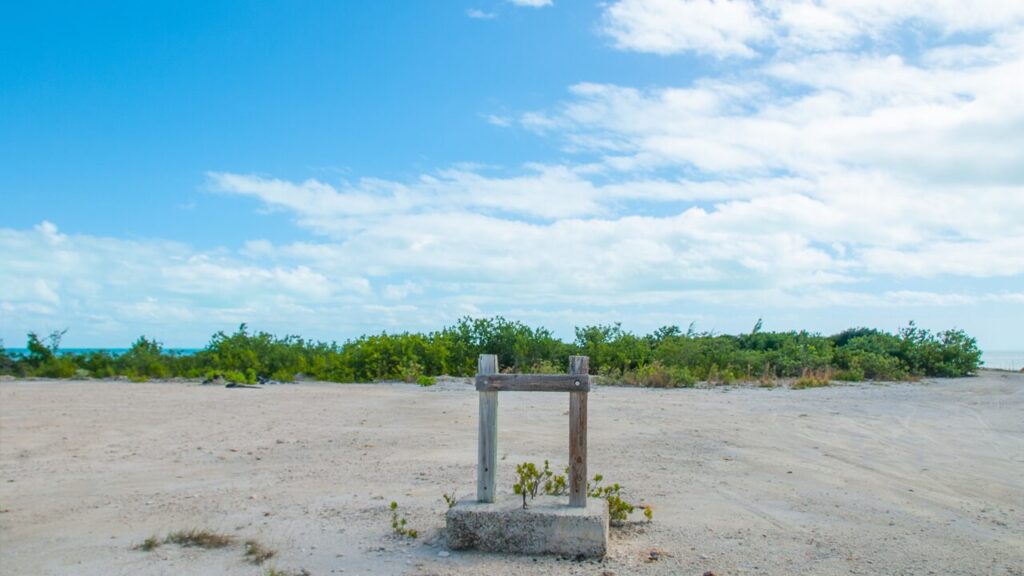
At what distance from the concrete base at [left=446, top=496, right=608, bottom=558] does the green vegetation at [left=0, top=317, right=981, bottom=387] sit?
12.5 metres

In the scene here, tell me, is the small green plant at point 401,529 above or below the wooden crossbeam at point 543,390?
below

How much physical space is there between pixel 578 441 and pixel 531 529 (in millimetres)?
751

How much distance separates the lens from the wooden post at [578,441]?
6.57 metres

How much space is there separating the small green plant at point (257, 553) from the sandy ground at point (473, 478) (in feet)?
0.34

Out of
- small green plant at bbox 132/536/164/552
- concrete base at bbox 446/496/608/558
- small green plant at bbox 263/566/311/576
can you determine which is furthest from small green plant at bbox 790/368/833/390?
small green plant at bbox 132/536/164/552

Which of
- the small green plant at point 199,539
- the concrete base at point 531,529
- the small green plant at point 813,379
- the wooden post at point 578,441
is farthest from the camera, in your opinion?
the small green plant at point 813,379

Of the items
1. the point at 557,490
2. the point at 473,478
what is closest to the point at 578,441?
the point at 557,490

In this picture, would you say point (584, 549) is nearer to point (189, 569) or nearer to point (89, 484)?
point (189, 569)

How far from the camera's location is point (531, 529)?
652 centimetres

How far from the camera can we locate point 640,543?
6816mm

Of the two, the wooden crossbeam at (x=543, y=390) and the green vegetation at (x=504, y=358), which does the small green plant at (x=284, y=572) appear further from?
the green vegetation at (x=504, y=358)

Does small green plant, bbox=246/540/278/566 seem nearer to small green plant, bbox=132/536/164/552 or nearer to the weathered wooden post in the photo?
small green plant, bbox=132/536/164/552

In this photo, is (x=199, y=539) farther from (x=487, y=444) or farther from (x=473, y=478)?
(x=473, y=478)

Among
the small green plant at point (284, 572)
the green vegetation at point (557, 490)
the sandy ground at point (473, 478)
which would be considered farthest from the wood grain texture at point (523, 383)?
the small green plant at point (284, 572)
